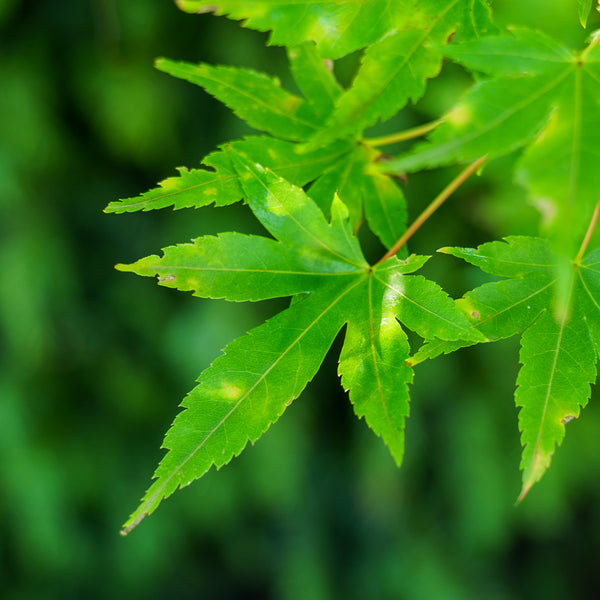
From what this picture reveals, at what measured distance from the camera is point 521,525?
2420 mm

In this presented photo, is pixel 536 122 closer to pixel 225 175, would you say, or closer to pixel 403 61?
pixel 403 61

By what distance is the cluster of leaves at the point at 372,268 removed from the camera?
1.34 ft

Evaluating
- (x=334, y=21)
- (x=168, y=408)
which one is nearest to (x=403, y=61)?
(x=334, y=21)

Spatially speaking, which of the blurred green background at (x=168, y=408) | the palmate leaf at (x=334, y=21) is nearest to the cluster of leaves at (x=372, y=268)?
the palmate leaf at (x=334, y=21)

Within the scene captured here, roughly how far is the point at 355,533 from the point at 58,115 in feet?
6.43

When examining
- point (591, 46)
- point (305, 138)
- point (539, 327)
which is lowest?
point (539, 327)

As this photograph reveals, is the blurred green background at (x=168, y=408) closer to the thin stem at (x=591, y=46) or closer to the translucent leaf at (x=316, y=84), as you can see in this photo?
the translucent leaf at (x=316, y=84)

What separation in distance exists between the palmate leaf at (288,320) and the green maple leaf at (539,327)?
0.10ft

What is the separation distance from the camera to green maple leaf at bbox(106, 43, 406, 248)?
0.59 m

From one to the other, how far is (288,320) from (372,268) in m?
0.09

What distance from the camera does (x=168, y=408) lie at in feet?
7.66

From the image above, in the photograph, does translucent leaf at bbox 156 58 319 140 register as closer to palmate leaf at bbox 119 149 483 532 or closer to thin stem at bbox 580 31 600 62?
palmate leaf at bbox 119 149 483 532

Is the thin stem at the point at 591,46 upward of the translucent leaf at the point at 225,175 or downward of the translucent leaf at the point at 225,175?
upward

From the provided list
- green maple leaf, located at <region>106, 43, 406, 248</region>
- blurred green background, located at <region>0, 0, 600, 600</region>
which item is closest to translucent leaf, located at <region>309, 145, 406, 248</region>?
green maple leaf, located at <region>106, 43, 406, 248</region>
